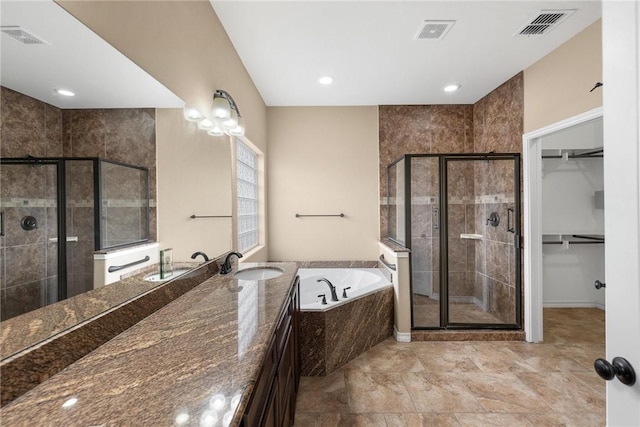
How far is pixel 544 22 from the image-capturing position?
2.24 meters

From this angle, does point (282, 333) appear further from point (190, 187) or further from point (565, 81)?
point (565, 81)

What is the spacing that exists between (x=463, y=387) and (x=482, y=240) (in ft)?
5.35

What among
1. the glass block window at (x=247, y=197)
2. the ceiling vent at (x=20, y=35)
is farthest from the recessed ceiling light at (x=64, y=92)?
the glass block window at (x=247, y=197)

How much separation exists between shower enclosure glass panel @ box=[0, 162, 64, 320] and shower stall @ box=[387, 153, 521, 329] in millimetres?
2869

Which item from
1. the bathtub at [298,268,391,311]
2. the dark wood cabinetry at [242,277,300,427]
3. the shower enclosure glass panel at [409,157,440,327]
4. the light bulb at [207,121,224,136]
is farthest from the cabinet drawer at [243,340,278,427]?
the shower enclosure glass panel at [409,157,440,327]

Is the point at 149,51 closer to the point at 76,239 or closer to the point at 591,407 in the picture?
the point at 76,239

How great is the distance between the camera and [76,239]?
2.90 ft

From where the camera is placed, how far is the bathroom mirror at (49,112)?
0.74 meters

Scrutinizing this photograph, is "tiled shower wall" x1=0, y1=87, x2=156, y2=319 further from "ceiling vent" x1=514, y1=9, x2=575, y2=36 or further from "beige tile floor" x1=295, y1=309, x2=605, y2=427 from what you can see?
"ceiling vent" x1=514, y1=9, x2=575, y2=36

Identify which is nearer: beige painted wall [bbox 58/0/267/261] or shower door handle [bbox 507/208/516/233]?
beige painted wall [bbox 58/0/267/261]

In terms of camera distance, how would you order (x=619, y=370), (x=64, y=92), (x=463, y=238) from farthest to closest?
(x=463, y=238) → (x=64, y=92) → (x=619, y=370)

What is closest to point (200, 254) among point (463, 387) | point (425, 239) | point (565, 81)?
point (463, 387)

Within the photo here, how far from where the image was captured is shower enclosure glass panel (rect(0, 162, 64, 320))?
2.29ft

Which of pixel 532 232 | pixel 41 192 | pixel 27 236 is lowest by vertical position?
pixel 532 232
